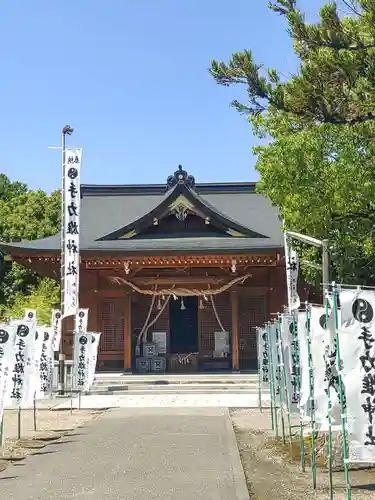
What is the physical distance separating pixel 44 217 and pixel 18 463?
85.1 ft

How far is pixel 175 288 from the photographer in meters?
19.2

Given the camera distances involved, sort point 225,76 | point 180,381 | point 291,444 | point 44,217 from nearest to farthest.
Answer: point 225,76 → point 291,444 → point 180,381 → point 44,217

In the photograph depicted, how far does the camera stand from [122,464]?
7805 millimetres

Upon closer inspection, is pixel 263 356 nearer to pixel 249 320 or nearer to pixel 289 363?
pixel 289 363

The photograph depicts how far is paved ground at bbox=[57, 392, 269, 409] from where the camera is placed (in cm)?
1441

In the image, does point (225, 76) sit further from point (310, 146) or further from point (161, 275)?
point (161, 275)

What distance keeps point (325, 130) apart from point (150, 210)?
43.6 ft

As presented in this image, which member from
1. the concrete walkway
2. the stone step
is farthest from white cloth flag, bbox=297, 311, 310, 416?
the stone step

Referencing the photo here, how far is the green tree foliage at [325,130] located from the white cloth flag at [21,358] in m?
4.82

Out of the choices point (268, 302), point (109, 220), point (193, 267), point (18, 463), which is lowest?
point (18, 463)

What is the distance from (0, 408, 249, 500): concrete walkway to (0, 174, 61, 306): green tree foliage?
20824 mm

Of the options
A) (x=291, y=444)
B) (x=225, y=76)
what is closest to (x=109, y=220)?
(x=291, y=444)

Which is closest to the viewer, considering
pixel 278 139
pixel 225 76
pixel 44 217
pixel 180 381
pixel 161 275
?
pixel 225 76

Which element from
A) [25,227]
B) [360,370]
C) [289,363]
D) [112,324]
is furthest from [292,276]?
[25,227]
